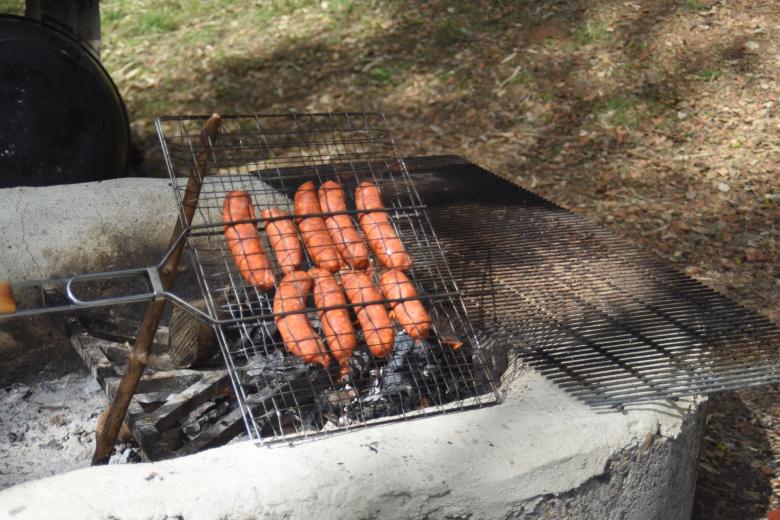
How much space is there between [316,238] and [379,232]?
0.23 meters

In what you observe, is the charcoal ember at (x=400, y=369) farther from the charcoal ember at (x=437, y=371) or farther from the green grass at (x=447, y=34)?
the green grass at (x=447, y=34)

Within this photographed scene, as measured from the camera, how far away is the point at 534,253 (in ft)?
11.0

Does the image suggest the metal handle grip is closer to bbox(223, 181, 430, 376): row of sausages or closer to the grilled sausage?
bbox(223, 181, 430, 376): row of sausages

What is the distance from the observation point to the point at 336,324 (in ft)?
8.71

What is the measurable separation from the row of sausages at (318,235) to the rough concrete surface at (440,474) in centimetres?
74

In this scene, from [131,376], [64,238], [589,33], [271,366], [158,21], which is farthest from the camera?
[158,21]

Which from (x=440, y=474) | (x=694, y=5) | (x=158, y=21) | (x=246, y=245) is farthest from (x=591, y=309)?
(x=158, y=21)

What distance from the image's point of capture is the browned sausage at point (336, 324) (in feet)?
8.66

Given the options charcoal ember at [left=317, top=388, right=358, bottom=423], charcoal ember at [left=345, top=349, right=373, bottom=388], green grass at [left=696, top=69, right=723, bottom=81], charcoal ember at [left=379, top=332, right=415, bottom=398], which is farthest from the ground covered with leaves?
charcoal ember at [left=317, top=388, right=358, bottom=423]

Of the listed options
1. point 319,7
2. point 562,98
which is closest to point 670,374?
point 562,98

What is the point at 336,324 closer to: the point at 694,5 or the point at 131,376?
the point at 131,376

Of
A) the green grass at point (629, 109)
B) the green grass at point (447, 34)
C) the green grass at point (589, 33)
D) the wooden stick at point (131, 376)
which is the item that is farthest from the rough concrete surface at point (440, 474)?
the green grass at point (447, 34)

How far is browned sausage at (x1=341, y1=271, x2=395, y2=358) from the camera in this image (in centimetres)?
265

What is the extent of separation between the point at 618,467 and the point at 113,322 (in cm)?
205
